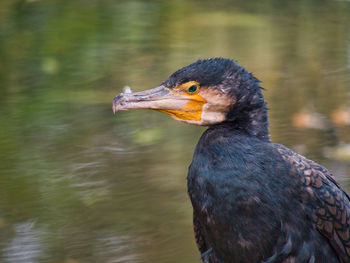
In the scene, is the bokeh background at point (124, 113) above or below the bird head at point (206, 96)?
below

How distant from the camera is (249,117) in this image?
3.09m

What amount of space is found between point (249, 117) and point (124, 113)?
3.28m

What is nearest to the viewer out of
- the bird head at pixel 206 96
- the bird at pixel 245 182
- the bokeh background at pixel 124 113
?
the bird at pixel 245 182

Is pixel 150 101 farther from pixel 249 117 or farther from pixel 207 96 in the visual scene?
pixel 249 117

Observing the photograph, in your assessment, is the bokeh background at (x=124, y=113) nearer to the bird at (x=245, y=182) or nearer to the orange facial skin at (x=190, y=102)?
the bird at (x=245, y=182)

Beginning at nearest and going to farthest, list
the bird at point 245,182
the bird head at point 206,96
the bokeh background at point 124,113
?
the bird at point 245,182, the bird head at point 206,96, the bokeh background at point 124,113

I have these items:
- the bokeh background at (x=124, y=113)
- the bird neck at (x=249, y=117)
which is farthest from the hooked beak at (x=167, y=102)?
the bokeh background at (x=124, y=113)

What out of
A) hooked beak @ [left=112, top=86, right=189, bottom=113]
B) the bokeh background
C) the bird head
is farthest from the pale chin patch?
the bokeh background

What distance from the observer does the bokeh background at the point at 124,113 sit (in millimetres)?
4492

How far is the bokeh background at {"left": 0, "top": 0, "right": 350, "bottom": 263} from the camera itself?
14.7ft

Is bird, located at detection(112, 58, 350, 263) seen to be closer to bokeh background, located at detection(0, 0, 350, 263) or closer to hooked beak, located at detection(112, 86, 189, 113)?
hooked beak, located at detection(112, 86, 189, 113)

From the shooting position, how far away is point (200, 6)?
386 inches

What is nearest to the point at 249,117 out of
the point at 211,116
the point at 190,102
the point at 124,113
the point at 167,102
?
the point at 211,116

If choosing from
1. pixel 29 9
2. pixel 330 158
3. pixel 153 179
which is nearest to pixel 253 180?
pixel 153 179
